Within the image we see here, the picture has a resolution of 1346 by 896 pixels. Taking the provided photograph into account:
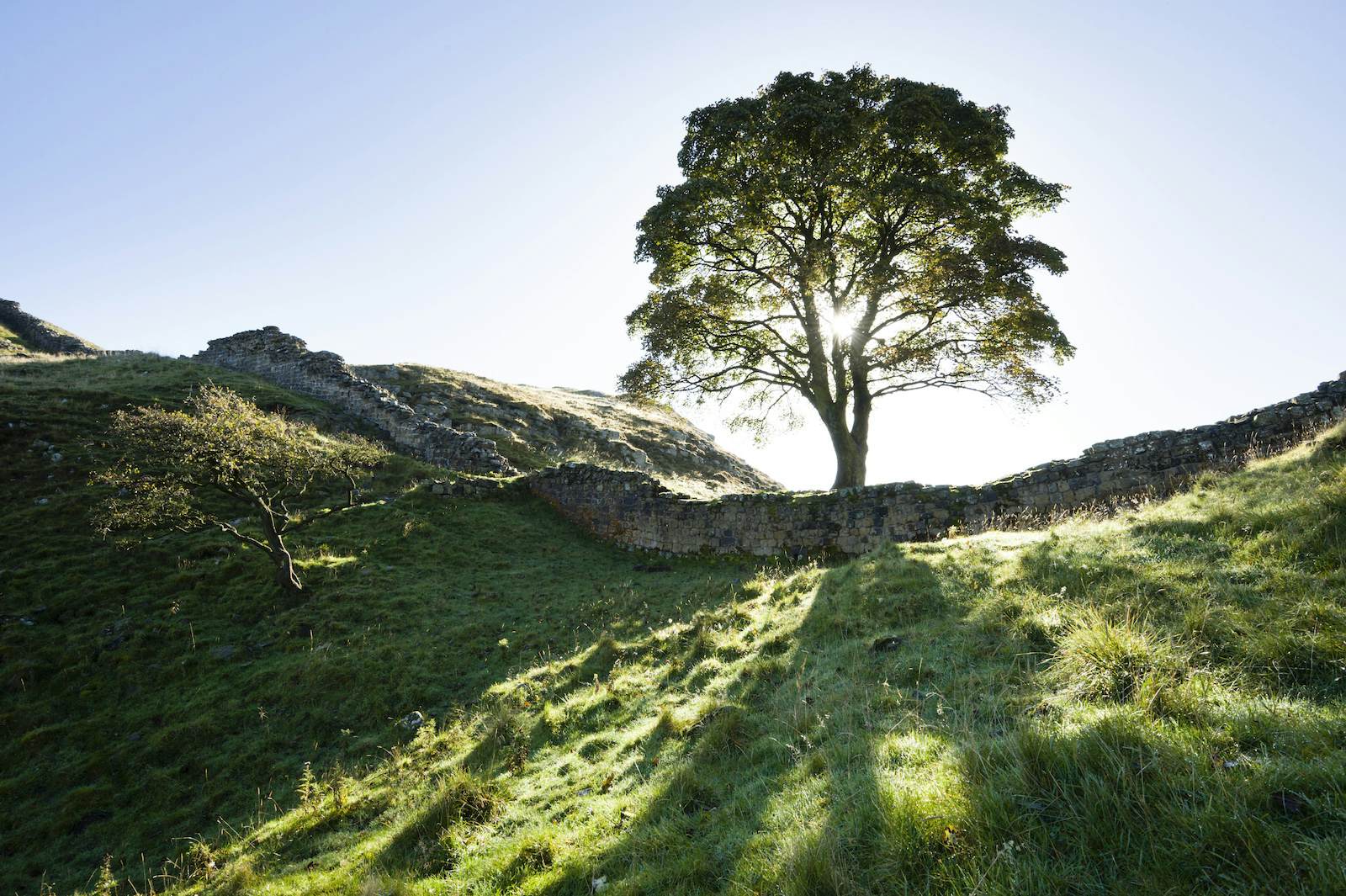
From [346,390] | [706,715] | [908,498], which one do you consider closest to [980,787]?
[706,715]

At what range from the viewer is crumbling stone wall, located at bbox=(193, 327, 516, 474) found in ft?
76.1

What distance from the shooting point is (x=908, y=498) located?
14.9m

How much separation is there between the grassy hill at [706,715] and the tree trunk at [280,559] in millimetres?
559

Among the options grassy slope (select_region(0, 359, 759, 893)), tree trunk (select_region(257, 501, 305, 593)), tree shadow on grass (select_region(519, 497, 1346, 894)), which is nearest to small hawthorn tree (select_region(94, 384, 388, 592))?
tree trunk (select_region(257, 501, 305, 593))

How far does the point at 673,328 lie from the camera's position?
1959 centimetres

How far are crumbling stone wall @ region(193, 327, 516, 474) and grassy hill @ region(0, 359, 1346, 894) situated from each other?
802cm

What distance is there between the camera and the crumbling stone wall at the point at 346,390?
23.2 meters

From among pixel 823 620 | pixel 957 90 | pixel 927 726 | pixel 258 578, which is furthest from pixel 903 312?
pixel 258 578

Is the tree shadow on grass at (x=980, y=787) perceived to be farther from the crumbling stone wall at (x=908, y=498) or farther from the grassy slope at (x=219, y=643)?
the crumbling stone wall at (x=908, y=498)

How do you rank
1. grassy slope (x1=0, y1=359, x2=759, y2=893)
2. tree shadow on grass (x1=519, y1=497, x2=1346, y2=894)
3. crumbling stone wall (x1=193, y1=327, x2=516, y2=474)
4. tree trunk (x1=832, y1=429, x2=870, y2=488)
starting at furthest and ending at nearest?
crumbling stone wall (x1=193, y1=327, x2=516, y2=474)
tree trunk (x1=832, y1=429, x2=870, y2=488)
grassy slope (x1=0, y1=359, x2=759, y2=893)
tree shadow on grass (x1=519, y1=497, x2=1346, y2=894)

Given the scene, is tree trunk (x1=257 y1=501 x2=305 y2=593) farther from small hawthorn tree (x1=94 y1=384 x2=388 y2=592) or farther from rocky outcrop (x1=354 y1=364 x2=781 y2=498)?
rocky outcrop (x1=354 y1=364 x2=781 y2=498)

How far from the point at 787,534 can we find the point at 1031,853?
43.2 feet

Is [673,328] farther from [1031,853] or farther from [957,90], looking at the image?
[1031,853]

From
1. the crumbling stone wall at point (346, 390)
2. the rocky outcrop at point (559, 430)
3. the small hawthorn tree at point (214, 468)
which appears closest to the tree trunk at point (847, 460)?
the rocky outcrop at point (559, 430)
